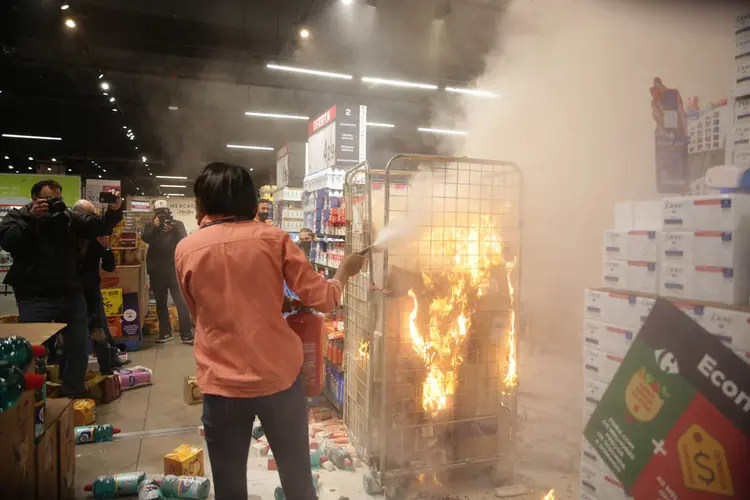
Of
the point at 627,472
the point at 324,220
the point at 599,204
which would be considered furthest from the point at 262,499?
the point at 599,204

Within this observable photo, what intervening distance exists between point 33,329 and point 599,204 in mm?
5764

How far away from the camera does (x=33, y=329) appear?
2471 mm

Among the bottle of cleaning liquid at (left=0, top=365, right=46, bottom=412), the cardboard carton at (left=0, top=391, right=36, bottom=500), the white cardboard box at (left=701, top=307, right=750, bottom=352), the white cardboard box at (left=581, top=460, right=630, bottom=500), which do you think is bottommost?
the white cardboard box at (left=581, top=460, right=630, bottom=500)

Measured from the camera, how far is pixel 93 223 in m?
3.97

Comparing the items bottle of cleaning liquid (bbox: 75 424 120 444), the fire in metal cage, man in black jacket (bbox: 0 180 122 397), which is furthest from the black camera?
the fire in metal cage

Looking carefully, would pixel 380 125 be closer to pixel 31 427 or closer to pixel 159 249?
pixel 159 249

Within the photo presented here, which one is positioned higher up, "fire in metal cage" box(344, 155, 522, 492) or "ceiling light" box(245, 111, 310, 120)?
"ceiling light" box(245, 111, 310, 120)

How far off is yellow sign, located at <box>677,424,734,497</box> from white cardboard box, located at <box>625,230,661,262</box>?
39.7 inches

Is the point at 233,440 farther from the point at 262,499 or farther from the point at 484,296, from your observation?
the point at 484,296

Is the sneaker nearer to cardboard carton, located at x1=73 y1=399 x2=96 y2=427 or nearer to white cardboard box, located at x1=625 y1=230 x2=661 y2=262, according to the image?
cardboard carton, located at x1=73 y1=399 x2=96 y2=427

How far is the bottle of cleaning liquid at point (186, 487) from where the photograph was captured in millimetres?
2814

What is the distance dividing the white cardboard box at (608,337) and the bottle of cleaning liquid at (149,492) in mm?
2735

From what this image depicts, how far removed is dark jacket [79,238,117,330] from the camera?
4.73 meters

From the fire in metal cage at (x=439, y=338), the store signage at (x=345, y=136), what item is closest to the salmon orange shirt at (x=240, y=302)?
the fire in metal cage at (x=439, y=338)
